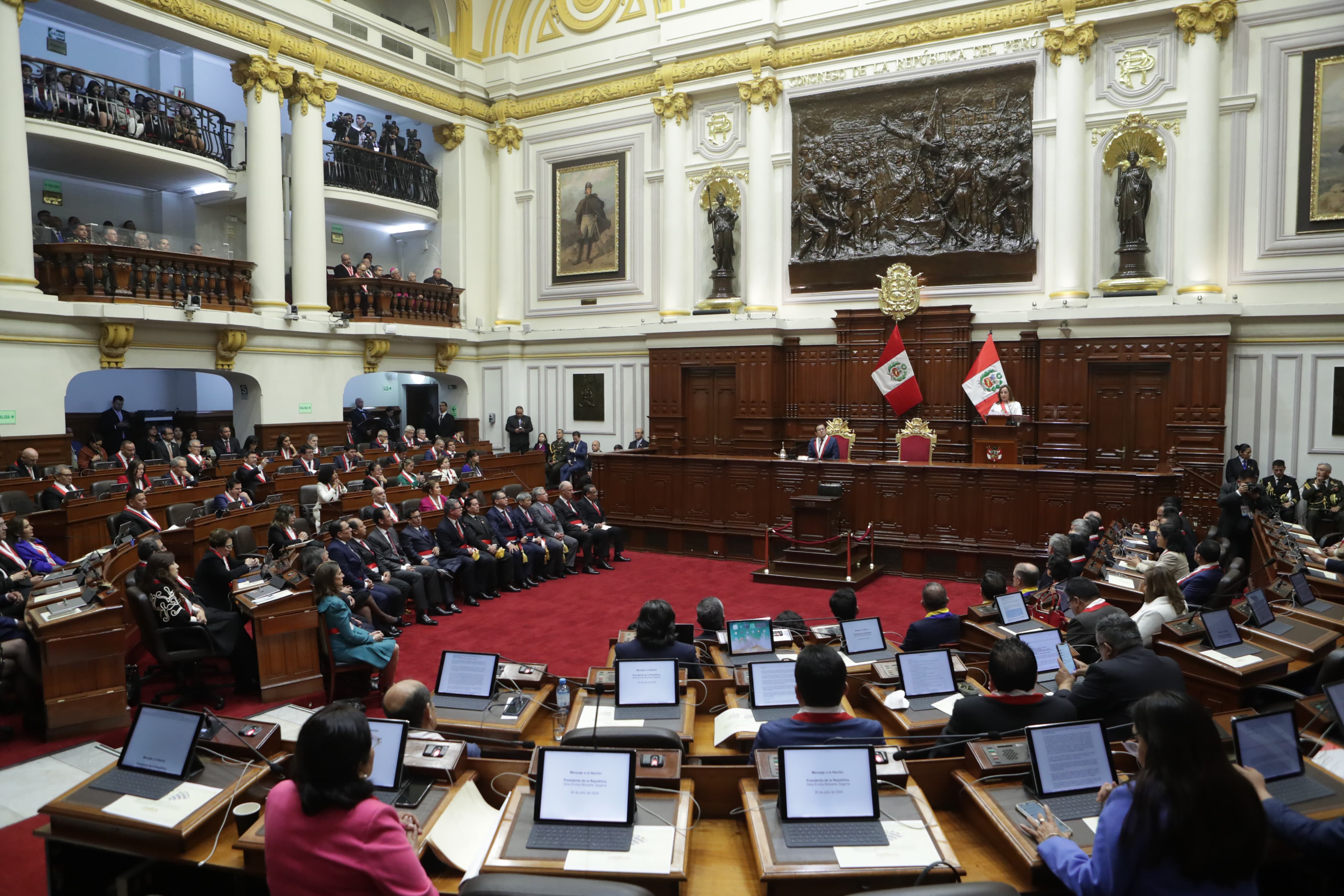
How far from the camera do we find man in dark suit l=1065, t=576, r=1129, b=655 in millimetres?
4988

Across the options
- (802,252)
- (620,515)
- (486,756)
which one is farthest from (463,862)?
(802,252)

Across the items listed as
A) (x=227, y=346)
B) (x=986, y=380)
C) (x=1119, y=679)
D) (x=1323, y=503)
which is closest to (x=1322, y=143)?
(x=1323, y=503)

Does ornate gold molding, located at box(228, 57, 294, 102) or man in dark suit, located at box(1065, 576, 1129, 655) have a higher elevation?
ornate gold molding, located at box(228, 57, 294, 102)

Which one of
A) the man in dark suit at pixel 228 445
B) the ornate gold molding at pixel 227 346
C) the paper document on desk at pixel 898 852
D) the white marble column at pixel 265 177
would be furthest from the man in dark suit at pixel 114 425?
the paper document on desk at pixel 898 852

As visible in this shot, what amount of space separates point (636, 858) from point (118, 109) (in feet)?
45.4

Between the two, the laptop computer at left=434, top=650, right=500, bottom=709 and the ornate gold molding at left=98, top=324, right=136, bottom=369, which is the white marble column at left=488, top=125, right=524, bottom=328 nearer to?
the ornate gold molding at left=98, top=324, right=136, bottom=369

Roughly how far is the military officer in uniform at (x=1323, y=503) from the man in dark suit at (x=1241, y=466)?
60 cm

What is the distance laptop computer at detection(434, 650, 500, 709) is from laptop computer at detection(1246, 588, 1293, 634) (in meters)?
4.47

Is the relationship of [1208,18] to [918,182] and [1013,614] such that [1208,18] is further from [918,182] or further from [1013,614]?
[1013,614]

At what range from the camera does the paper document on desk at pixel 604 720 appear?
370 cm

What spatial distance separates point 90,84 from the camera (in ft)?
39.4

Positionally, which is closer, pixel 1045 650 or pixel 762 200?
pixel 1045 650

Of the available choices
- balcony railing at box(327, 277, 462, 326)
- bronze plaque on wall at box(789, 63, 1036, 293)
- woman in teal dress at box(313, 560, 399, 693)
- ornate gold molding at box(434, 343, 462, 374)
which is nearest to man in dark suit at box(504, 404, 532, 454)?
ornate gold molding at box(434, 343, 462, 374)

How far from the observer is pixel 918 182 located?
13414 millimetres
